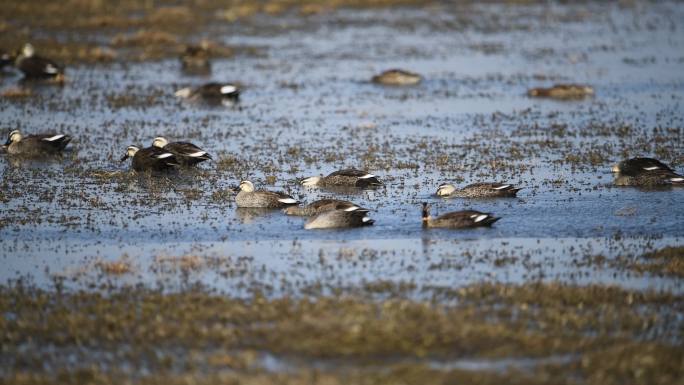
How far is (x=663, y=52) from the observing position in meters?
36.8

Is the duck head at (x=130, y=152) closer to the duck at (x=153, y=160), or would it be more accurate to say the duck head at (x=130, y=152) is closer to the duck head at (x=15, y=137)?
the duck at (x=153, y=160)

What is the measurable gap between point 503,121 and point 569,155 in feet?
14.4

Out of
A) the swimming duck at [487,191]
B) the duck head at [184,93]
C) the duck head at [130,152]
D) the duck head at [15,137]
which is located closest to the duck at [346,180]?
the swimming duck at [487,191]

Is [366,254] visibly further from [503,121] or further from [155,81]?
[155,81]

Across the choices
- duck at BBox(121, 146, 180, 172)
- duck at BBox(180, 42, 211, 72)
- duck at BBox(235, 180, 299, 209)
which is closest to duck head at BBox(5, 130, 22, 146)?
duck at BBox(121, 146, 180, 172)

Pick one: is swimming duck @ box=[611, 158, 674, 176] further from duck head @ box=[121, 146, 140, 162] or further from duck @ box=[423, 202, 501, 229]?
duck head @ box=[121, 146, 140, 162]

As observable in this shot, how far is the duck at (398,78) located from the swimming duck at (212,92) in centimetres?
443

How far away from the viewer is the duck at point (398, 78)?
31.1 metres

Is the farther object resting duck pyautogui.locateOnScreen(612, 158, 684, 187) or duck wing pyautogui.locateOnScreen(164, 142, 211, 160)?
duck wing pyautogui.locateOnScreen(164, 142, 211, 160)

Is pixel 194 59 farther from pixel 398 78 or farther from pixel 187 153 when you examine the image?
pixel 187 153

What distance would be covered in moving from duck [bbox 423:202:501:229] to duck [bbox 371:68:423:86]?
51.5 ft

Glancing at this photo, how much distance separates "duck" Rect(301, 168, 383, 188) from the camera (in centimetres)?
1856

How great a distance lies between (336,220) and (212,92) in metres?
14.2

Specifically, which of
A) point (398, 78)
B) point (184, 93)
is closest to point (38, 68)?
point (184, 93)
